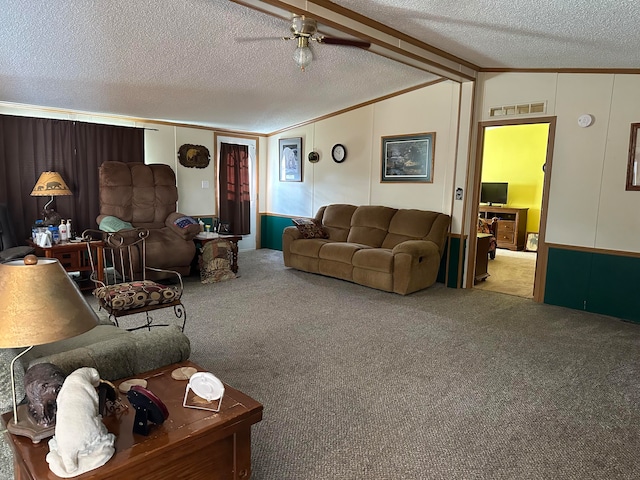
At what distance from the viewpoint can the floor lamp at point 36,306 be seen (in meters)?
1.08

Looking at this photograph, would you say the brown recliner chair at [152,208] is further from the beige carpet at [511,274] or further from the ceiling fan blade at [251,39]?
the beige carpet at [511,274]

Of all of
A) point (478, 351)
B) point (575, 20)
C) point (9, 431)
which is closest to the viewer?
point (9, 431)

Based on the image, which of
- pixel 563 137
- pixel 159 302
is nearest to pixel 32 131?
pixel 159 302

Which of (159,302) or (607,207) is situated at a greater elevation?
(607,207)

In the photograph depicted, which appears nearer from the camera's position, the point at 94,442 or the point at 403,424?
the point at 94,442

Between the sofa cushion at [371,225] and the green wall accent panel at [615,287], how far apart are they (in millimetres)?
2385

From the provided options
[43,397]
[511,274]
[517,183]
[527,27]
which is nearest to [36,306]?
[43,397]

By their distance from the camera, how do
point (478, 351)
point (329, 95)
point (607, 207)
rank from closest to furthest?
point (478, 351) → point (607, 207) → point (329, 95)

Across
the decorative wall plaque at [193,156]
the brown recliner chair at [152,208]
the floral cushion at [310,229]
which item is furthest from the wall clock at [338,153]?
the brown recliner chair at [152,208]

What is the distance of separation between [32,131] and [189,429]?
5.12 m

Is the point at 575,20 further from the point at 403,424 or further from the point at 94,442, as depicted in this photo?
the point at 94,442

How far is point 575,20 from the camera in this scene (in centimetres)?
303

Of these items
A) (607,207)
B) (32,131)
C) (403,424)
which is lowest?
(403,424)

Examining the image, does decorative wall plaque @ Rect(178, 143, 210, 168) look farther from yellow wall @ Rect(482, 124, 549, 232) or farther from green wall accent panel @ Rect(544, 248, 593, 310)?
yellow wall @ Rect(482, 124, 549, 232)
